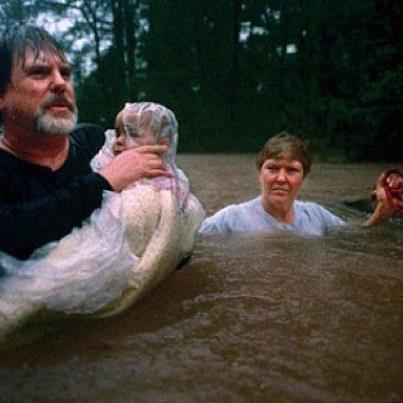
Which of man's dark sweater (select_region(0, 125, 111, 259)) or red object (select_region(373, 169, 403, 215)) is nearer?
man's dark sweater (select_region(0, 125, 111, 259))

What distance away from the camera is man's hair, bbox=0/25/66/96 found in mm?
1930

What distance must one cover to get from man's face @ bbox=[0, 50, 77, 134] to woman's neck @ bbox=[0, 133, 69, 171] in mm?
42

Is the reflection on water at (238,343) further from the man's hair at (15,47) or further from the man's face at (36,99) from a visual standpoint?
the man's hair at (15,47)

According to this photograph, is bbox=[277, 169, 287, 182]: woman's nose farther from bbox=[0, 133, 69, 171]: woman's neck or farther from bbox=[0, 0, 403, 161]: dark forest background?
bbox=[0, 0, 403, 161]: dark forest background

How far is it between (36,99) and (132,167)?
1.48 ft

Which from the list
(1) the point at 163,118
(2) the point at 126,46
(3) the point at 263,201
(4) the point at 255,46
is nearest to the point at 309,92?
(4) the point at 255,46

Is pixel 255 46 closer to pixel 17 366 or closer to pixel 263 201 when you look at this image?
pixel 263 201

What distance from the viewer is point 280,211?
3541 mm

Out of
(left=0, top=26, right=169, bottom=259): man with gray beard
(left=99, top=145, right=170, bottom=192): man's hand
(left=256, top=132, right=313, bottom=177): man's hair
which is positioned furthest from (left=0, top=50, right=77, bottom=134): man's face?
(left=256, top=132, right=313, bottom=177): man's hair

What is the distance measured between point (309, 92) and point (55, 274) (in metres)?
21.3

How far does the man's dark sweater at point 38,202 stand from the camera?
1636 millimetres

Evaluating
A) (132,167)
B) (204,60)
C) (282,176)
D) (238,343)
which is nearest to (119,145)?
(132,167)

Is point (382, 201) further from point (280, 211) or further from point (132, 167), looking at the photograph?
point (132, 167)

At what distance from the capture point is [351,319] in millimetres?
1764
